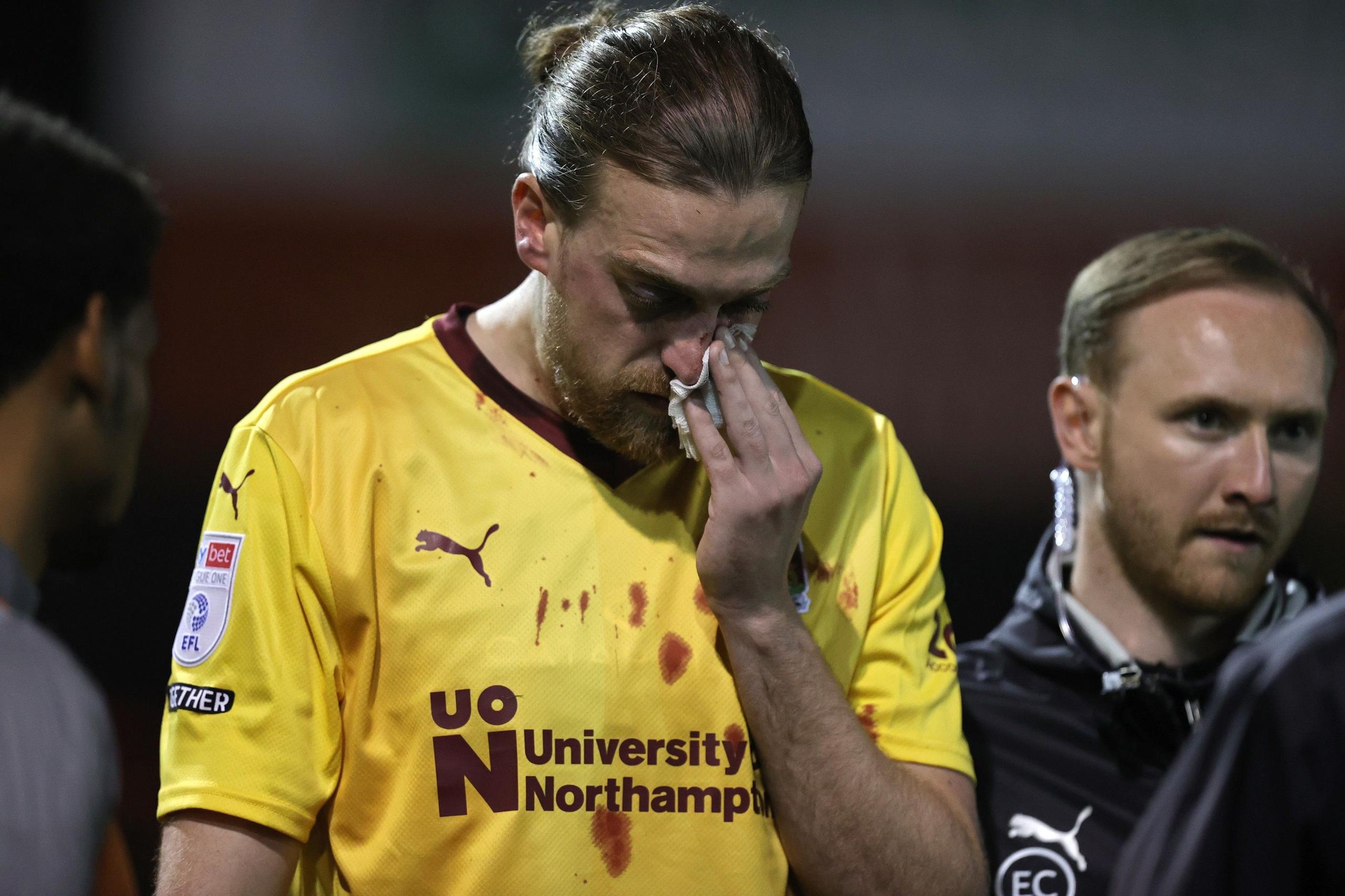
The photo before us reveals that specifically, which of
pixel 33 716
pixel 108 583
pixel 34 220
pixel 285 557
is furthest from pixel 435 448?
pixel 108 583

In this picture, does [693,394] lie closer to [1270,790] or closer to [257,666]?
[257,666]

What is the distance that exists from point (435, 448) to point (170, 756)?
505 mm

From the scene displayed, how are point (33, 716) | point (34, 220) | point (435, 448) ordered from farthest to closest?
point (435, 448)
point (34, 220)
point (33, 716)

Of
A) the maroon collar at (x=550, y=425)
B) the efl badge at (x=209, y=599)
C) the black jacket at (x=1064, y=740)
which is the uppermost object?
the maroon collar at (x=550, y=425)

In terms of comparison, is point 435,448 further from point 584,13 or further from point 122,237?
point 584,13

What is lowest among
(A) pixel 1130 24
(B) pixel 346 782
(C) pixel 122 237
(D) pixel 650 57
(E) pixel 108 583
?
(E) pixel 108 583

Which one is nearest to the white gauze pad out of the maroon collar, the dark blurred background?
the maroon collar

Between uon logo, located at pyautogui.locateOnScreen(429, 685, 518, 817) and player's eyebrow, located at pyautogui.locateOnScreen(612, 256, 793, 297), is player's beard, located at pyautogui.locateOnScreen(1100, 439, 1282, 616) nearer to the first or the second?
player's eyebrow, located at pyautogui.locateOnScreen(612, 256, 793, 297)

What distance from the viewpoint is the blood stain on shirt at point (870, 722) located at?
2.03m

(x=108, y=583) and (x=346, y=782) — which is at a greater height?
(x=346, y=782)

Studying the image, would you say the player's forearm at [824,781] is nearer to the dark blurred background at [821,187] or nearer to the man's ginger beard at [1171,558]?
the man's ginger beard at [1171,558]

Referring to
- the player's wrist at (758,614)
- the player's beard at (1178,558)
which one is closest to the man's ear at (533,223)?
the player's wrist at (758,614)

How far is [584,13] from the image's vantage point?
2326 mm

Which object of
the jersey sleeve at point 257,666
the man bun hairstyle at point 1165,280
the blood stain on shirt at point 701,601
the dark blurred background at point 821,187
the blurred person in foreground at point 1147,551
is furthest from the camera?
the dark blurred background at point 821,187
